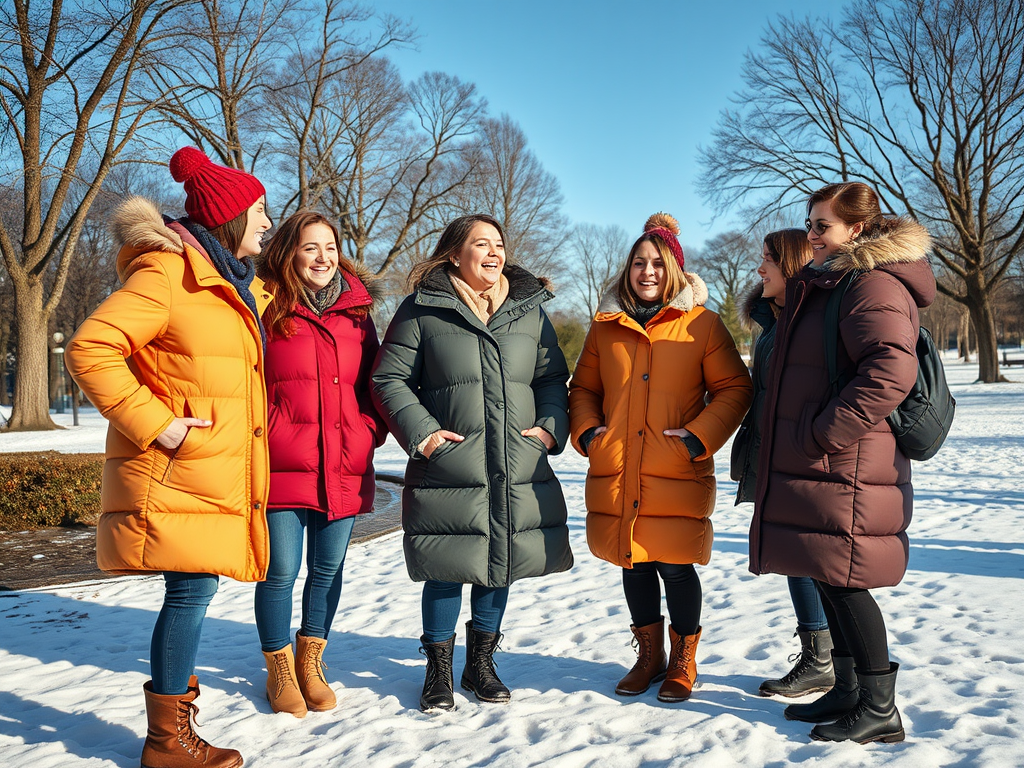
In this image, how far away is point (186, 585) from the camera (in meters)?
2.84

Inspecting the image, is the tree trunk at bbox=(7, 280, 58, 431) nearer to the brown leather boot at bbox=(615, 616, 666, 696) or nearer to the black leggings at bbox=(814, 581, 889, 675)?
the brown leather boot at bbox=(615, 616, 666, 696)

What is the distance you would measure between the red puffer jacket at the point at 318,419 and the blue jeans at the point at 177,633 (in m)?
0.50

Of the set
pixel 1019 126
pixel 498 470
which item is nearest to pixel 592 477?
pixel 498 470

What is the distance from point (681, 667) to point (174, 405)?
236cm

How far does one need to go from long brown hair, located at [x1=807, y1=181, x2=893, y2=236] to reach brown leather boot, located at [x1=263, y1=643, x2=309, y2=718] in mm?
2908

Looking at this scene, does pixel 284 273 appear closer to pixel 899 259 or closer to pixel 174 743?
pixel 174 743

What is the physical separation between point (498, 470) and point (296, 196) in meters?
21.3

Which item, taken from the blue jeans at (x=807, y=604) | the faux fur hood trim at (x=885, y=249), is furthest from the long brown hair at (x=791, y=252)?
the blue jeans at (x=807, y=604)

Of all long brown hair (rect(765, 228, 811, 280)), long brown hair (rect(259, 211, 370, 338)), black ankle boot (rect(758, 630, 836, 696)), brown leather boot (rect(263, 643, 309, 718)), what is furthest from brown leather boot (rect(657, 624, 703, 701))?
long brown hair (rect(259, 211, 370, 338))

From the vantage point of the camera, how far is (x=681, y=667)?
11.2ft

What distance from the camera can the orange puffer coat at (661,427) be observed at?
10.9 ft

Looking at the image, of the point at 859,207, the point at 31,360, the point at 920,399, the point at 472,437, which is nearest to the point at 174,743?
the point at 472,437

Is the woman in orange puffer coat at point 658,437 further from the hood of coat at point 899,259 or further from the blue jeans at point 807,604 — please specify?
the hood of coat at point 899,259

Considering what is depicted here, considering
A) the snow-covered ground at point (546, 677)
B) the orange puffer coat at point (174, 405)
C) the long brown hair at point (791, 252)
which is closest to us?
the orange puffer coat at point (174, 405)
